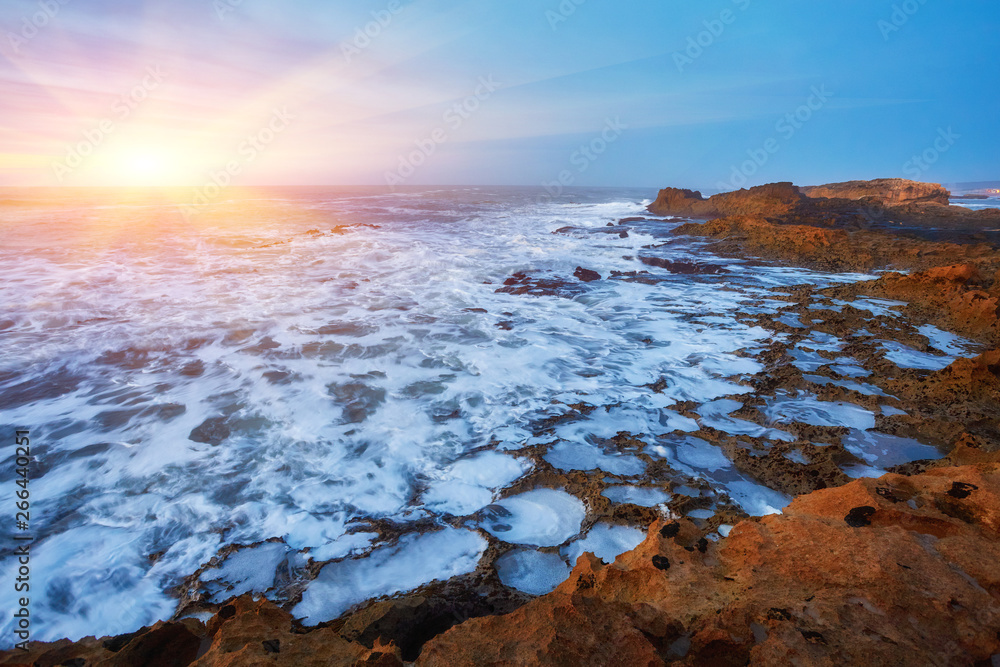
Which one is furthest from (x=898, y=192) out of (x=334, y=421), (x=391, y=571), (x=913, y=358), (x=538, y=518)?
(x=391, y=571)

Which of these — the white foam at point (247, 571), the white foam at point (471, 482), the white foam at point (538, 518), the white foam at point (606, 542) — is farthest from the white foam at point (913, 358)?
the white foam at point (247, 571)

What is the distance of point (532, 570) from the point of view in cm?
309

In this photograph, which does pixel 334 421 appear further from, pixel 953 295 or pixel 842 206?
pixel 842 206

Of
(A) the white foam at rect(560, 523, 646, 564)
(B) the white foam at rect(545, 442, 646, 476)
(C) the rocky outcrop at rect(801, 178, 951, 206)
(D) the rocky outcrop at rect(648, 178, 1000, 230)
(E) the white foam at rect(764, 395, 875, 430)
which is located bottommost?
(A) the white foam at rect(560, 523, 646, 564)

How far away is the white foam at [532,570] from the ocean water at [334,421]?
0.7 inches

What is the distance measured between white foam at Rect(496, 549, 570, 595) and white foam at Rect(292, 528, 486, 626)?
0.75 feet

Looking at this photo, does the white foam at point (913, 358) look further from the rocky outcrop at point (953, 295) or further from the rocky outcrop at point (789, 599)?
the rocky outcrop at point (789, 599)

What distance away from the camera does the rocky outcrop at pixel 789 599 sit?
1.71 m

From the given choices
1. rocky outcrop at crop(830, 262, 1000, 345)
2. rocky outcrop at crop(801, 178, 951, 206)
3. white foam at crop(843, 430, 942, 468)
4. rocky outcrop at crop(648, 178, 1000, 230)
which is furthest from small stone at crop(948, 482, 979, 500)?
rocky outcrop at crop(801, 178, 951, 206)

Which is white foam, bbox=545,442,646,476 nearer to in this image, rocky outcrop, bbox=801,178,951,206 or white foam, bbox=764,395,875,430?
white foam, bbox=764,395,875,430

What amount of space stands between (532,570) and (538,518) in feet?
1.77

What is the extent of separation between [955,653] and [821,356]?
19.0 feet

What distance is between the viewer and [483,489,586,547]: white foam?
11.2 feet

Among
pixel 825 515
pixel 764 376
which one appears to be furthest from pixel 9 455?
pixel 764 376
